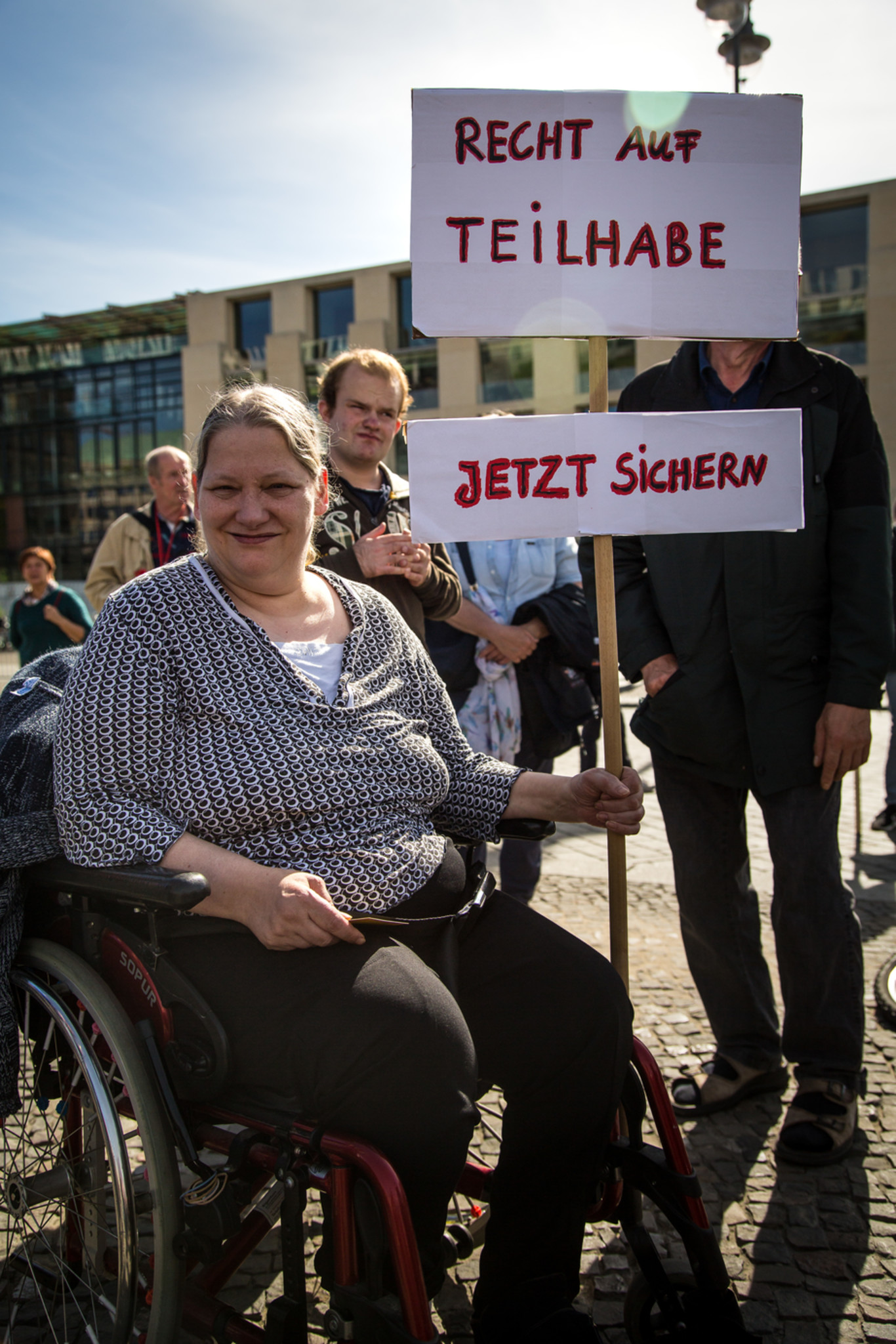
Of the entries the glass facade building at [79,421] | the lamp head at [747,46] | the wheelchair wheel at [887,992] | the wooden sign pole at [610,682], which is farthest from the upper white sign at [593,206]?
the glass facade building at [79,421]

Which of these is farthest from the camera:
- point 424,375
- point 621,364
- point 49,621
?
point 424,375

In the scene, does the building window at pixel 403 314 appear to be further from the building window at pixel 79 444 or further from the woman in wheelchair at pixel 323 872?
the woman in wheelchair at pixel 323 872

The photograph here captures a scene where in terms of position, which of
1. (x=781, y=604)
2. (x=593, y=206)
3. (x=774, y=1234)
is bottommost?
(x=774, y=1234)

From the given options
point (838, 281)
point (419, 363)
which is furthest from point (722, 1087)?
point (419, 363)

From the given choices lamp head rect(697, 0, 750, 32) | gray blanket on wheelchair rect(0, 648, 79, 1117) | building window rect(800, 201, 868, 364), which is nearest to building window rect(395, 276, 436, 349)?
building window rect(800, 201, 868, 364)

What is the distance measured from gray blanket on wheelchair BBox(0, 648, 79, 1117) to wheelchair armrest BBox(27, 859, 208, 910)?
37 mm

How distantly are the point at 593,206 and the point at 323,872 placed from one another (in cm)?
147

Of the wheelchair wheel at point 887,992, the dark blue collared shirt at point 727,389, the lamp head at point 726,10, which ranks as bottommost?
the wheelchair wheel at point 887,992

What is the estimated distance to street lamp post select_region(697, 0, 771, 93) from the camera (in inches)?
297

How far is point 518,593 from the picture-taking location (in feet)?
12.5

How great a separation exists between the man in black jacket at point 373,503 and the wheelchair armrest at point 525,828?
1006 millimetres

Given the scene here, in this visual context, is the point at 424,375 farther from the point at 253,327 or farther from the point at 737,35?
the point at 737,35

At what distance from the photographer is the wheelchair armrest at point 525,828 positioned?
7.07 ft

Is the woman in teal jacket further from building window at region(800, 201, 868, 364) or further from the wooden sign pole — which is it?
building window at region(800, 201, 868, 364)
